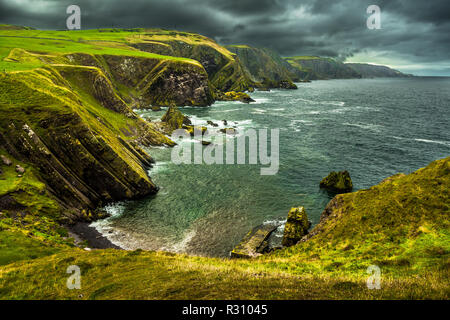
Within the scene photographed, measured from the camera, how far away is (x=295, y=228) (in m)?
35.6

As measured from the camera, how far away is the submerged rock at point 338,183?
4962 centimetres

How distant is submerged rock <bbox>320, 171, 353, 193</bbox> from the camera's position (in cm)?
4962

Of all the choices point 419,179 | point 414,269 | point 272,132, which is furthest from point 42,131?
point 272,132

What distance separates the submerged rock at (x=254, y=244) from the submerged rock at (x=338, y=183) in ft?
64.4

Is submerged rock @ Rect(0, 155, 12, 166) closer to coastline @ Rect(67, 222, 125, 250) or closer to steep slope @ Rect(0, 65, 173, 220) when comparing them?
steep slope @ Rect(0, 65, 173, 220)

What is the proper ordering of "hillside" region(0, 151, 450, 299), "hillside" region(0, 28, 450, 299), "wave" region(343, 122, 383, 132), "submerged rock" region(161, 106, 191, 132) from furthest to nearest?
"wave" region(343, 122, 383, 132) → "submerged rock" region(161, 106, 191, 132) → "hillside" region(0, 28, 450, 299) → "hillside" region(0, 151, 450, 299)

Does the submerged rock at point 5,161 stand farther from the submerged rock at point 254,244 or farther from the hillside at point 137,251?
the submerged rock at point 254,244

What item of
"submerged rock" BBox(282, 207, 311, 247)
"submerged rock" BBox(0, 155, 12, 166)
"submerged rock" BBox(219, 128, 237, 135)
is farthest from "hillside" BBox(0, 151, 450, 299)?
"submerged rock" BBox(219, 128, 237, 135)

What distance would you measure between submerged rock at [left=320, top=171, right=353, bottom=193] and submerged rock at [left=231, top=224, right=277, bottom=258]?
1962cm

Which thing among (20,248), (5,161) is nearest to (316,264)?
(20,248)

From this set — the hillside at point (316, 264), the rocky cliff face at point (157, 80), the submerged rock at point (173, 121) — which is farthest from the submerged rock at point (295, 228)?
the rocky cliff face at point (157, 80)

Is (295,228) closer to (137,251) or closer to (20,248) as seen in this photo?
(137,251)

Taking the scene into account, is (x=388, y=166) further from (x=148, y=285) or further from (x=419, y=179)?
(x=148, y=285)

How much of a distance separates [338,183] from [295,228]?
66.2 ft
